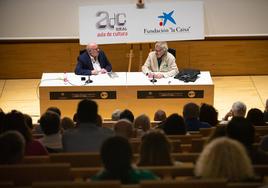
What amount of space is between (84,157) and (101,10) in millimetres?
5916

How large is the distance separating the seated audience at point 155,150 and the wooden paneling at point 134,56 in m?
6.59

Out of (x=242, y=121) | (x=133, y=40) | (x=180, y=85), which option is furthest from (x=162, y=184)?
(x=133, y=40)

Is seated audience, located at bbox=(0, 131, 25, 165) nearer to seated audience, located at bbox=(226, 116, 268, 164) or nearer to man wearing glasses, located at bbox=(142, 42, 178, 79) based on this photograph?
seated audience, located at bbox=(226, 116, 268, 164)

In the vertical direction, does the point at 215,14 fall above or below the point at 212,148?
above

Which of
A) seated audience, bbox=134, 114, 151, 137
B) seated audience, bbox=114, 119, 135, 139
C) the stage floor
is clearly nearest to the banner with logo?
the stage floor

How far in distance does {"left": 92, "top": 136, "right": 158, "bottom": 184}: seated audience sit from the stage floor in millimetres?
5258

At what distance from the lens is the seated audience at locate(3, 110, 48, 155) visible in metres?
4.79

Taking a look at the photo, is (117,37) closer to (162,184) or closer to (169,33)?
(169,33)

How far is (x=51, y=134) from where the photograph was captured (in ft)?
17.0

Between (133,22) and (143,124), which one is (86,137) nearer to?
(143,124)

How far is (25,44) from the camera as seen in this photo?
1070cm

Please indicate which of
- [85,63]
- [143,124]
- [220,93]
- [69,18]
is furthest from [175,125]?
[69,18]

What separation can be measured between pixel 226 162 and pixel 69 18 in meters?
7.33

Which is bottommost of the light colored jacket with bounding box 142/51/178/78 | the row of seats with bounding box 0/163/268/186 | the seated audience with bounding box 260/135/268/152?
the row of seats with bounding box 0/163/268/186
